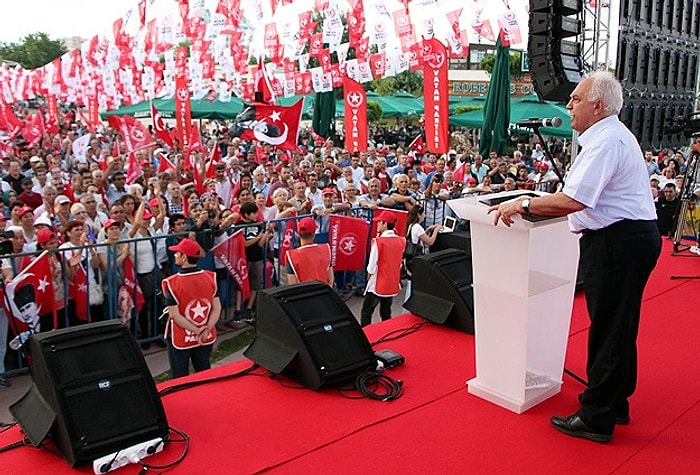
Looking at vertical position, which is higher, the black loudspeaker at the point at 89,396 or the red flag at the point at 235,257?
the black loudspeaker at the point at 89,396

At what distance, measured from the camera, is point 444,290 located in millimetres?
4477

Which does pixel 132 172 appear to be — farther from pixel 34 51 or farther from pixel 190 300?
pixel 34 51

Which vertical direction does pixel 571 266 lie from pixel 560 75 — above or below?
below

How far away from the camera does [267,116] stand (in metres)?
10.0

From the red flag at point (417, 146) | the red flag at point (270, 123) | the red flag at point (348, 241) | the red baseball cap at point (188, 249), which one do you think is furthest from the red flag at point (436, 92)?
the red baseball cap at point (188, 249)

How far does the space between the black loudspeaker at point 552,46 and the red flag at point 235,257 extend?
3.68 metres

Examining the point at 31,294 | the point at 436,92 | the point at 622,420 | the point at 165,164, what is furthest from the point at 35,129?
the point at 622,420

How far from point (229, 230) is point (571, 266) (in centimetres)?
461

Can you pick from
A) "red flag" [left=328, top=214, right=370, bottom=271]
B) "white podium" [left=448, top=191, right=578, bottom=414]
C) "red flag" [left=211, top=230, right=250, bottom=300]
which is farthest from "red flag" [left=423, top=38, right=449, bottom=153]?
"white podium" [left=448, top=191, right=578, bottom=414]

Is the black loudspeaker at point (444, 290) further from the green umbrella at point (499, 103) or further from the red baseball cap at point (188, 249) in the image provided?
the green umbrella at point (499, 103)

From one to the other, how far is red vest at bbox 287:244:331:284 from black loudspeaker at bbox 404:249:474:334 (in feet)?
4.25

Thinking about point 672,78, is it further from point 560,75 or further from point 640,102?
point 560,75

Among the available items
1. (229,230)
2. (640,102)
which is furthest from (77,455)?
(640,102)

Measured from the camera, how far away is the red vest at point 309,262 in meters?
5.83
